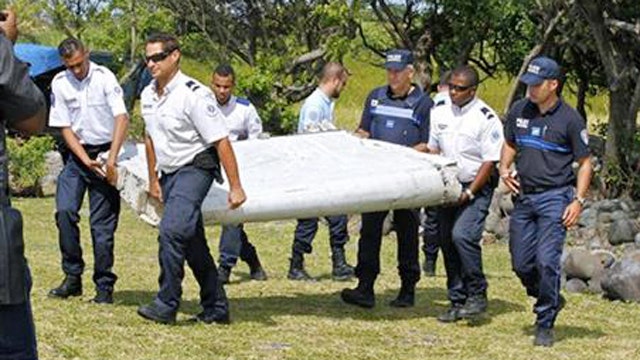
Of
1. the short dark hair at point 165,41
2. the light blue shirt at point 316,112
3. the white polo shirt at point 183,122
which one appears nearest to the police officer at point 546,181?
the white polo shirt at point 183,122

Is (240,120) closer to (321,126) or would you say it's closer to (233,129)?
(233,129)

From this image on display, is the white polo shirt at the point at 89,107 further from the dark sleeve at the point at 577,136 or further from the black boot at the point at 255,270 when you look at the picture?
the dark sleeve at the point at 577,136

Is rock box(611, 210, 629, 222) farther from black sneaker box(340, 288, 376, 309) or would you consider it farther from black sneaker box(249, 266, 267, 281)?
black sneaker box(340, 288, 376, 309)

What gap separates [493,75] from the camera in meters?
28.2

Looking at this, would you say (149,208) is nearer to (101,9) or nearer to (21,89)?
(21,89)

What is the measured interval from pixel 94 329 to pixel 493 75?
21.0 metres

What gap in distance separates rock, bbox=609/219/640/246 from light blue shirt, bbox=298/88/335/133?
6032mm

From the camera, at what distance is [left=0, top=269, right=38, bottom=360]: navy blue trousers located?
4789 millimetres

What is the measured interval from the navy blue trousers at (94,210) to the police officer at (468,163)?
2.25 m

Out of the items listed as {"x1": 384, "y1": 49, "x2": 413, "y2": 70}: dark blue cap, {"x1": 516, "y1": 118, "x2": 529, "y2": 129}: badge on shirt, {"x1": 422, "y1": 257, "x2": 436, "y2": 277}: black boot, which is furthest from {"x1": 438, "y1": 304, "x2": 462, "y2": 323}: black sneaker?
{"x1": 422, "y1": 257, "x2": 436, "y2": 277}: black boot

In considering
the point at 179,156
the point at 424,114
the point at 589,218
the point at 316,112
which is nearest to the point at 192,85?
the point at 179,156

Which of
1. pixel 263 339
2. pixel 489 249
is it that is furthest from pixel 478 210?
pixel 489 249

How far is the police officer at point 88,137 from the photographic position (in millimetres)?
8859

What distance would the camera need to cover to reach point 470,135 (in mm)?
8938
